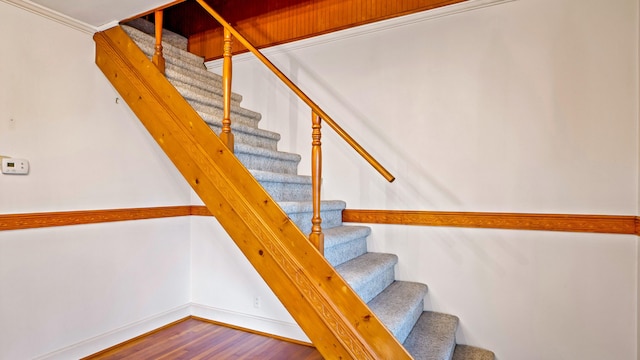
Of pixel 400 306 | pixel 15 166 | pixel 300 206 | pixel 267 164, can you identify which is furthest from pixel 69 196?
pixel 400 306

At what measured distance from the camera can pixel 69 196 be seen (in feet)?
8.53

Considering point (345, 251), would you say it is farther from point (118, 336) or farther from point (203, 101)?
point (118, 336)

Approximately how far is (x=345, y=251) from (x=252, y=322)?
1.43 m

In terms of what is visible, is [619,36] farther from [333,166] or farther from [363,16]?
[333,166]

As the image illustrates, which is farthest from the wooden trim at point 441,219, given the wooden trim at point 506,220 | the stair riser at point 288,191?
the stair riser at point 288,191

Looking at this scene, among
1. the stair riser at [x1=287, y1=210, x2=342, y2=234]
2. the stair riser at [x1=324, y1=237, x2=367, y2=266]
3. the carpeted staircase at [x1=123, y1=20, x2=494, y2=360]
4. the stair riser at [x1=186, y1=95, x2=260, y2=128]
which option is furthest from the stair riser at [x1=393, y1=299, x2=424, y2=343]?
the stair riser at [x1=186, y1=95, x2=260, y2=128]

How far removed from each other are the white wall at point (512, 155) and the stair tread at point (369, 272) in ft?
0.62

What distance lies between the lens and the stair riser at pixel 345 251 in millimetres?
2183

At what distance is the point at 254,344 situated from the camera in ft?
9.61

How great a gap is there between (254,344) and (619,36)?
3.45m

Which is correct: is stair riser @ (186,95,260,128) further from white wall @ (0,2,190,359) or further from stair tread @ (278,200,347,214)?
stair tread @ (278,200,347,214)

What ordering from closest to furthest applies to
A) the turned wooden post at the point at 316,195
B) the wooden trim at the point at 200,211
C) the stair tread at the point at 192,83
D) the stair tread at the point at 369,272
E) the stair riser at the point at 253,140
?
the turned wooden post at the point at 316,195 < the stair tread at the point at 369,272 < the stair tread at the point at 192,83 < the stair riser at the point at 253,140 < the wooden trim at the point at 200,211

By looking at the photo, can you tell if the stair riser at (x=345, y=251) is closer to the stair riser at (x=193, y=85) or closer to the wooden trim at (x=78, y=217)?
the stair riser at (x=193, y=85)

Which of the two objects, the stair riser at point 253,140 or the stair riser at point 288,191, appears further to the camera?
the stair riser at point 253,140
